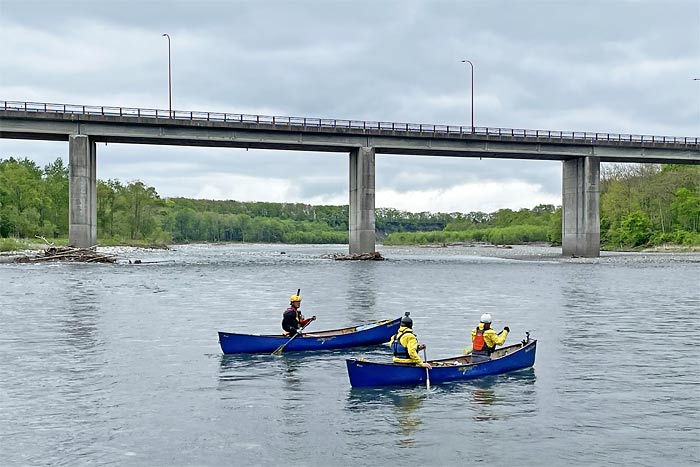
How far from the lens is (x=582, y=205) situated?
300 feet

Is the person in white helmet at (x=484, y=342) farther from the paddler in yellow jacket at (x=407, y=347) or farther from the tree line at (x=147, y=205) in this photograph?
the tree line at (x=147, y=205)

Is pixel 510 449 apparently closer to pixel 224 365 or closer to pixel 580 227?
pixel 224 365

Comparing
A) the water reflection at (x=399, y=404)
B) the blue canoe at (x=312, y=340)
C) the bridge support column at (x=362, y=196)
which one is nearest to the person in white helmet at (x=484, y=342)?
the water reflection at (x=399, y=404)

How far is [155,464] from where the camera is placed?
1301 cm

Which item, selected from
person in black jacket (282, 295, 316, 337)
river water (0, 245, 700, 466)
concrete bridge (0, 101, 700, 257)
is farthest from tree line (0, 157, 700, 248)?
person in black jacket (282, 295, 316, 337)

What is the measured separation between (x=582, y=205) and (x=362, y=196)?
28.8 meters

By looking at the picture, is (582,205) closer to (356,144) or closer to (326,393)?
(356,144)

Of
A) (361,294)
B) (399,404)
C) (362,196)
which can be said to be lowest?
(399,404)

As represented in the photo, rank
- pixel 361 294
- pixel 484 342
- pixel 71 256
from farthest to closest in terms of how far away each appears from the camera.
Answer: pixel 71 256 < pixel 361 294 < pixel 484 342

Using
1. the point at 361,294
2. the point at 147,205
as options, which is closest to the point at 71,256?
the point at 361,294

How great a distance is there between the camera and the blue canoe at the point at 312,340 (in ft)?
76.5

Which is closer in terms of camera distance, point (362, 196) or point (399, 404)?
point (399, 404)

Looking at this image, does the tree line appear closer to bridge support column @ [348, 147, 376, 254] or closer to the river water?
bridge support column @ [348, 147, 376, 254]

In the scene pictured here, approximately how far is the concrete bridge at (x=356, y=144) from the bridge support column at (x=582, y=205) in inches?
4.8
